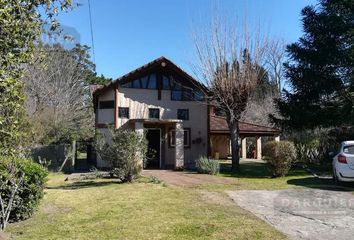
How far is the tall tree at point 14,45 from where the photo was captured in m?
5.58

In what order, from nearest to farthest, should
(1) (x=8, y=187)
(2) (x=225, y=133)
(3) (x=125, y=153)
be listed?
(1) (x=8, y=187), (3) (x=125, y=153), (2) (x=225, y=133)

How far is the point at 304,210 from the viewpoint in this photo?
9.65 meters

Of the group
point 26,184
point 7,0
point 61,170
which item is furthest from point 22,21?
point 61,170

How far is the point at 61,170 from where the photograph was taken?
2403 cm

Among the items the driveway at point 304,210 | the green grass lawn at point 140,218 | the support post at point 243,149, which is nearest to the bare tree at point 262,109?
the support post at point 243,149

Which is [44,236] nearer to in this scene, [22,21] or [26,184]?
[26,184]

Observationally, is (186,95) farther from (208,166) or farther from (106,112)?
(208,166)

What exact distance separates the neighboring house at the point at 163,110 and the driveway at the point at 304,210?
10693 millimetres

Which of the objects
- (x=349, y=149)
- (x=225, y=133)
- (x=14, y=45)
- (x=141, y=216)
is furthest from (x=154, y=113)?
(x=14, y=45)

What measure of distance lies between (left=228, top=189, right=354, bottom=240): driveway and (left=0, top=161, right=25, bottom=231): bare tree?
17.8 feet

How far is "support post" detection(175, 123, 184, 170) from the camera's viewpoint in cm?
2245

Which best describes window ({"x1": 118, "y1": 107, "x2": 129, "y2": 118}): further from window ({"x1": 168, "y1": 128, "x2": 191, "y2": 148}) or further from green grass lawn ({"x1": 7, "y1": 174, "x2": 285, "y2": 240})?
green grass lawn ({"x1": 7, "y1": 174, "x2": 285, "y2": 240})

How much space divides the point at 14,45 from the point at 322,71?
779 inches

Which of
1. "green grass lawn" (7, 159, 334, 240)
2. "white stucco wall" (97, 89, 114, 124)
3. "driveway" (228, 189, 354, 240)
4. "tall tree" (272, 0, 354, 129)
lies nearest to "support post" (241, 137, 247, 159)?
"tall tree" (272, 0, 354, 129)
